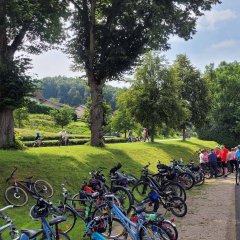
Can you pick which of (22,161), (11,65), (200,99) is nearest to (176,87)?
(200,99)

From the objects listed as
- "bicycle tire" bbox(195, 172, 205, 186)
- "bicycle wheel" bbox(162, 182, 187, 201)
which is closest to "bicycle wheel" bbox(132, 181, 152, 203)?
"bicycle wheel" bbox(162, 182, 187, 201)

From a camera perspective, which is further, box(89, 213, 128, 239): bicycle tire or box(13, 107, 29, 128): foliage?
box(13, 107, 29, 128): foliage

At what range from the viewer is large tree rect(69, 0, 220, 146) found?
80.0 feet

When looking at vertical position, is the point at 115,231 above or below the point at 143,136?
below

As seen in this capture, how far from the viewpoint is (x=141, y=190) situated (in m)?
14.5

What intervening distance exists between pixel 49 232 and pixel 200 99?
38.3 m

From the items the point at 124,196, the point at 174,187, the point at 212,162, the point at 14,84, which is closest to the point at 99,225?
the point at 124,196

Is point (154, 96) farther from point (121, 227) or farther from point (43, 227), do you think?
point (43, 227)

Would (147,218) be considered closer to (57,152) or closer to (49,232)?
(49,232)

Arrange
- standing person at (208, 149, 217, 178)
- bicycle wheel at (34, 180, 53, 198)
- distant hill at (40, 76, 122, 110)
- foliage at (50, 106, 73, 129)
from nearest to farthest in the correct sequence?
bicycle wheel at (34, 180, 53, 198) → standing person at (208, 149, 217, 178) → foliage at (50, 106, 73, 129) → distant hill at (40, 76, 122, 110)

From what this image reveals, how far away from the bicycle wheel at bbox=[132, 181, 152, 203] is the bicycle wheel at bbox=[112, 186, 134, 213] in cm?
142

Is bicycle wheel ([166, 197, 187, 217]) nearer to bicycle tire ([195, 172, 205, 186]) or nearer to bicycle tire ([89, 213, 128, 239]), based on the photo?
bicycle tire ([89, 213, 128, 239])

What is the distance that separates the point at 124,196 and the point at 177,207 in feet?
5.45

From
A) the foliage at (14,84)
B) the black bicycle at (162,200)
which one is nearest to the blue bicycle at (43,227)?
the black bicycle at (162,200)
